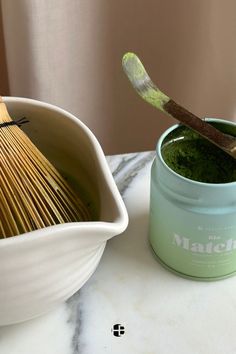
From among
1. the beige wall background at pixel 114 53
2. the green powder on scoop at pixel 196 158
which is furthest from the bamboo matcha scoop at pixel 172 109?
the beige wall background at pixel 114 53

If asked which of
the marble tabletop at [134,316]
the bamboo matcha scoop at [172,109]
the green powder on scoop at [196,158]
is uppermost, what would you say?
the bamboo matcha scoop at [172,109]

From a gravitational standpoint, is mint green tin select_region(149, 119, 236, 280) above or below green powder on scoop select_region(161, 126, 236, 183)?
below

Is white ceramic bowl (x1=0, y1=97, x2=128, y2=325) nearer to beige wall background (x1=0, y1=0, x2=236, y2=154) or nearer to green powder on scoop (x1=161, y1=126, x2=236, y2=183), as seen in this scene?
green powder on scoop (x1=161, y1=126, x2=236, y2=183)

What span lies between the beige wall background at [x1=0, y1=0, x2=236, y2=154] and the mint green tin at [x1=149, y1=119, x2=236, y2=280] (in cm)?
24

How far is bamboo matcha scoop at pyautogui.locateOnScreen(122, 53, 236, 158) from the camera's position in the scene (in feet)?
1.37

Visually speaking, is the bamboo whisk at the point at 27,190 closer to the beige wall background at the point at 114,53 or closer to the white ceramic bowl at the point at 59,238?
the white ceramic bowl at the point at 59,238

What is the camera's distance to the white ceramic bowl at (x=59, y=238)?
35cm

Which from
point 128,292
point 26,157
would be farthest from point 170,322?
point 26,157

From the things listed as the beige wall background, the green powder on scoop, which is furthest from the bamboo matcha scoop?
the beige wall background

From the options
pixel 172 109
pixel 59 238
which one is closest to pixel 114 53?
pixel 172 109

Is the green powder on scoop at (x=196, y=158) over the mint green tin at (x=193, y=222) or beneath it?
over

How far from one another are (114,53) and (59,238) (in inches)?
15.0

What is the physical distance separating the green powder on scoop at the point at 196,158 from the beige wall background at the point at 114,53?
0.23 m

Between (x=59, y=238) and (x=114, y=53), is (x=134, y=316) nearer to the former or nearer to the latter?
(x=59, y=238)
